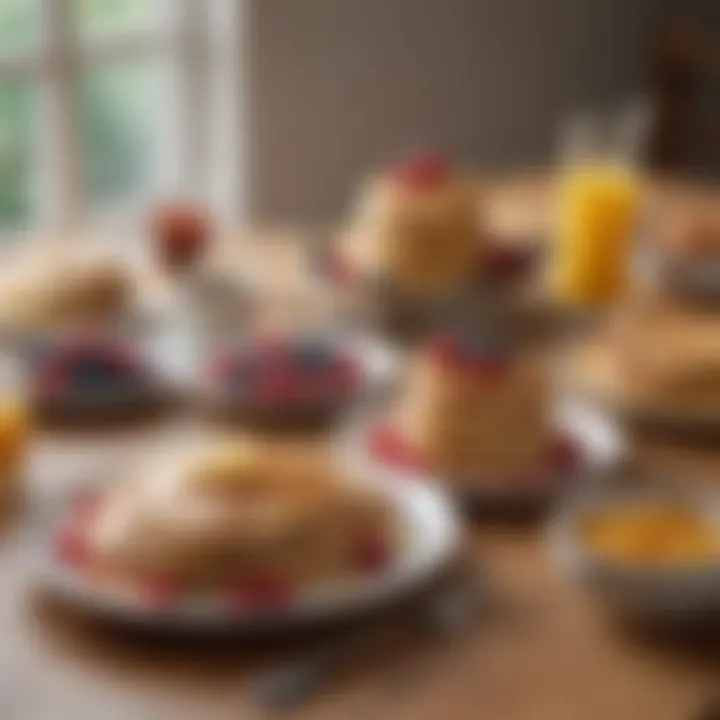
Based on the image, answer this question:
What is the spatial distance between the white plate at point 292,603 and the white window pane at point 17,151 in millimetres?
1384

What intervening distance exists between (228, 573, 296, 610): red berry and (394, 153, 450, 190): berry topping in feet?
2.60

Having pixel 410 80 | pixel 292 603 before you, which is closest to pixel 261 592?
pixel 292 603

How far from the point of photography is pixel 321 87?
2.96 m

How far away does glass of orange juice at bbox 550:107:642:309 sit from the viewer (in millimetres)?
2062

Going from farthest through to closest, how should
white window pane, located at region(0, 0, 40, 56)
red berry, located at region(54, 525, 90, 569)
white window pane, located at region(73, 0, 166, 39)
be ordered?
1. white window pane, located at region(73, 0, 166, 39)
2. white window pane, located at region(0, 0, 40, 56)
3. red berry, located at region(54, 525, 90, 569)

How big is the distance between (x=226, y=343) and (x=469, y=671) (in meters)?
0.66

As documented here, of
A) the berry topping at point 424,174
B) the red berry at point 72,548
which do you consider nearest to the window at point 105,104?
the berry topping at point 424,174

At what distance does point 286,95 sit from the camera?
114 inches

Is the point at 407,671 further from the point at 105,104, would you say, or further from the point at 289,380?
the point at 105,104

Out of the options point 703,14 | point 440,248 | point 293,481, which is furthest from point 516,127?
point 293,481

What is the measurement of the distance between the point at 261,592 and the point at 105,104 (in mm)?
1638

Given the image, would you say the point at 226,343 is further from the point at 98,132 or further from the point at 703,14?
the point at 703,14

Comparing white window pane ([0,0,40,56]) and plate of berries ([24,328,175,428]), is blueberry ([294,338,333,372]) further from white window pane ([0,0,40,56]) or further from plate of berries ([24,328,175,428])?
white window pane ([0,0,40,56])

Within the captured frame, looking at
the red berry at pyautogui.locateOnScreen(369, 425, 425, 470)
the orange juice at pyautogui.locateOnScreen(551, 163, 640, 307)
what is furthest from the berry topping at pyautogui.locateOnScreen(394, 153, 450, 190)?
the red berry at pyautogui.locateOnScreen(369, 425, 425, 470)
